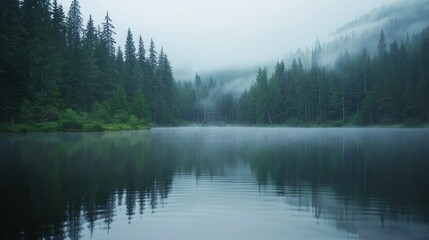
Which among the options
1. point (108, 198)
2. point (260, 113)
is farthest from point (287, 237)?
point (260, 113)

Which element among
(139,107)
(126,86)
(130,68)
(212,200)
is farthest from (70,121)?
(212,200)

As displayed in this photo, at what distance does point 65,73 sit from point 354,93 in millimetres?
86846

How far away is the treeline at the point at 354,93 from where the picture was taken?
97.2m

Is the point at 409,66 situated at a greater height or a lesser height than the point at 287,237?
greater

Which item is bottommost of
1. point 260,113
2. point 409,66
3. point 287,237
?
point 287,237

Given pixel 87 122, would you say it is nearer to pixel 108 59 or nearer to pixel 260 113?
pixel 108 59

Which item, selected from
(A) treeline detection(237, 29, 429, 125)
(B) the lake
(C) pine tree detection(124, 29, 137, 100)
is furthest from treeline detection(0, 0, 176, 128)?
(A) treeline detection(237, 29, 429, 125)

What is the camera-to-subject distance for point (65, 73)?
70125mm

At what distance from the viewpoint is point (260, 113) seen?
5659 inches

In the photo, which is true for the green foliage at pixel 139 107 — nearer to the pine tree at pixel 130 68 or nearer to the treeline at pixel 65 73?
the treeline at pixel 65 73

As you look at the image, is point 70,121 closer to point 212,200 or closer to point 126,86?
point 126,86

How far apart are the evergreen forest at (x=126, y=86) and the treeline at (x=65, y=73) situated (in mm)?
180

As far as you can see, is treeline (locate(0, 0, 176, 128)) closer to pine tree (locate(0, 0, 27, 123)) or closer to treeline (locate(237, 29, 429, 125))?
pine tree (locate(0, 0, 27, 123))

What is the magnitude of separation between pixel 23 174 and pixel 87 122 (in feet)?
168
